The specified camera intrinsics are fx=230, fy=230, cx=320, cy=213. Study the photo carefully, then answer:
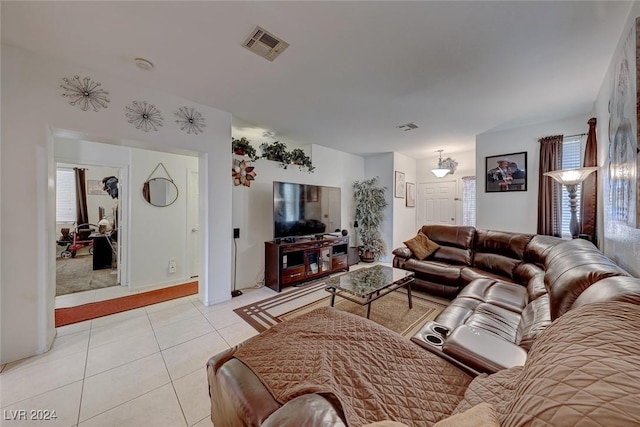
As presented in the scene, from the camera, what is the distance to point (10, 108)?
1868 millimetres

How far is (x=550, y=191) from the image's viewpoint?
3.38 metres

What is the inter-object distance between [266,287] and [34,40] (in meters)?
3.44

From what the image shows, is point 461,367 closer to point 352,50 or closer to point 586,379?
point 586,379

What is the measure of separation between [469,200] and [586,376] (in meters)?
5.75

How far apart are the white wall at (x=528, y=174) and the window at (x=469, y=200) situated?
132 centimetres

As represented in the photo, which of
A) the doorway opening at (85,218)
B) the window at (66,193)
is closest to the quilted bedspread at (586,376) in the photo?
the doorway opening at (85,218)

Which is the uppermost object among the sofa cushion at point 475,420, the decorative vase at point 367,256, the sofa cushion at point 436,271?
the sofa cushion at point 475,420

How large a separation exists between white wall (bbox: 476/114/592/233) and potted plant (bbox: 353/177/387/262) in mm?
1868

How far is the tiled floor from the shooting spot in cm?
144

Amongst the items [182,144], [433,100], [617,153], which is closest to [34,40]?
[182,144]

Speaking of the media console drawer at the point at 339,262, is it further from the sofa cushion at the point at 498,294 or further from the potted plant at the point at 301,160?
the sofa cushion at the point at 498,294

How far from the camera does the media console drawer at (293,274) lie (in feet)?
11.5

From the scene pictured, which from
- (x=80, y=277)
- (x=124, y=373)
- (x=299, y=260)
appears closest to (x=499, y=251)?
(x=299, y=260)

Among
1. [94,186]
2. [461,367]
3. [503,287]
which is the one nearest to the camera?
[461,367]
